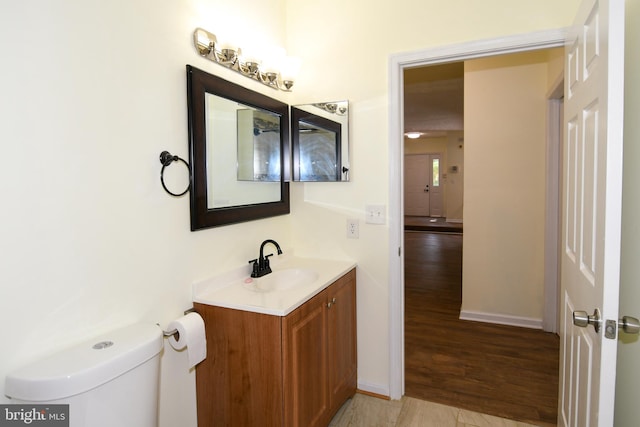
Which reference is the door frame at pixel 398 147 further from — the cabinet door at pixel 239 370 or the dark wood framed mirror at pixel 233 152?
the cabinet door at pixel 239 370

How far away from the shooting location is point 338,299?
80.4 inches

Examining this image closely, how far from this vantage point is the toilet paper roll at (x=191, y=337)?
1457 mm

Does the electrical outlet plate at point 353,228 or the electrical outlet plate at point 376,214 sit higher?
the electrical outlet plate at point 376,214

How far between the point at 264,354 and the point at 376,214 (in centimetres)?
106

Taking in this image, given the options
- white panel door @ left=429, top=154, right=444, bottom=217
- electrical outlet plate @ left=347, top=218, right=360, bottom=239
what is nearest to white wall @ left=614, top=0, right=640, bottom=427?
electrical outlet plate @ left=347, top=218, right=360, bottom=239

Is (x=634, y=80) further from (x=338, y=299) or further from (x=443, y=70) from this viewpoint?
(x=443, y=70)

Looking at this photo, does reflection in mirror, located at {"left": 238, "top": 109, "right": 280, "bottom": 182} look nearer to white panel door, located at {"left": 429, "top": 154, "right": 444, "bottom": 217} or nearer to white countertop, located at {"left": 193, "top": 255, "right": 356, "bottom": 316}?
white countertop, located at {"left": 193, "top": 255, "right": 356, "bottom": 316}

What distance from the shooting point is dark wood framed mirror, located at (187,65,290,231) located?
1659mm

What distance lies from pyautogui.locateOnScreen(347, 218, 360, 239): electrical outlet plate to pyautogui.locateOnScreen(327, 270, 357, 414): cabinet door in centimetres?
22

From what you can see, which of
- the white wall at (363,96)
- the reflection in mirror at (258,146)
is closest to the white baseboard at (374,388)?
the white wall at (363,96)

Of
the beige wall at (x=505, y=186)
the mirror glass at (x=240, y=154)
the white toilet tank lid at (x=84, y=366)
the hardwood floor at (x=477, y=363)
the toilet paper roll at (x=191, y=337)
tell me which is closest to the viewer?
the white toilet tank lid at (x=84, y=366)

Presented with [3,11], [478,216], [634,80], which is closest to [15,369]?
[3,11]

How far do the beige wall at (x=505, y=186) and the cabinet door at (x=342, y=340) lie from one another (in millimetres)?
1756

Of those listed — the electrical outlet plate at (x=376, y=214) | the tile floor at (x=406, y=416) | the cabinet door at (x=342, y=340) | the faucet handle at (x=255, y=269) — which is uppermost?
the electrical outlet plate at (x=376, y=214)
